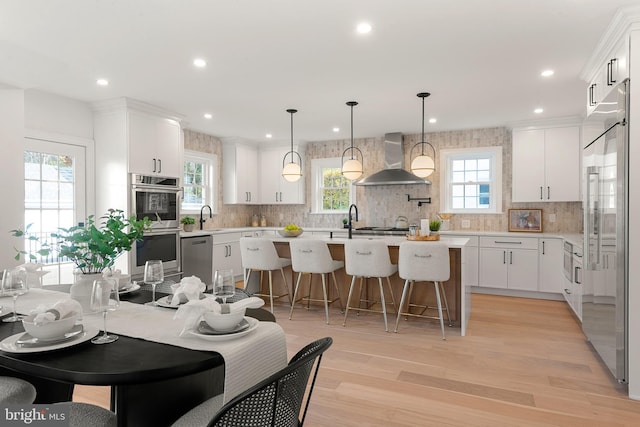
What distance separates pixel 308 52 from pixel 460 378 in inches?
109

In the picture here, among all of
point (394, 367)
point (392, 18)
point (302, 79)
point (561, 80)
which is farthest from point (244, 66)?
point (561, 80)

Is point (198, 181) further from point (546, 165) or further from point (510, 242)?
point (546, 165)

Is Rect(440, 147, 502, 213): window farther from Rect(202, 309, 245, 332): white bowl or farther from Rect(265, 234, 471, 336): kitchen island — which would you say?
Rect(202, 309, 245, 332): white bowl

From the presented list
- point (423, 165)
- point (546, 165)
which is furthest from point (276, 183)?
point (546, 165)

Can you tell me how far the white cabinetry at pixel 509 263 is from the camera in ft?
18.2

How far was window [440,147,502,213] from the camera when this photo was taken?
20.7 feet

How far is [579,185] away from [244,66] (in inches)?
189

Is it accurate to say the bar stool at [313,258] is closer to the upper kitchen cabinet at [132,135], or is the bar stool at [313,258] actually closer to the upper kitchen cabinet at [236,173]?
the upper kitchen cabinet at [132,135]

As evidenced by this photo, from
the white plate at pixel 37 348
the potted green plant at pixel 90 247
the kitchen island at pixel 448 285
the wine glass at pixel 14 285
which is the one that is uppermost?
the potted green plant at pixel 90 247

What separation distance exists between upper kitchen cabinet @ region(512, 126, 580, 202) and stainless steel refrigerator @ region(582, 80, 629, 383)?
246 cm

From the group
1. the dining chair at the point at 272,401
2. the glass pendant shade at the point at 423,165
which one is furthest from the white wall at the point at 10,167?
the glass pendant shade at the point at 423,165

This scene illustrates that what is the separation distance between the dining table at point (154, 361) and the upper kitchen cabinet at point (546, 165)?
524cm

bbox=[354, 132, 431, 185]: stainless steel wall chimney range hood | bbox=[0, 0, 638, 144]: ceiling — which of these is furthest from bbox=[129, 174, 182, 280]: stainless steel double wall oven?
bbox=[354, 132, 431, 185]: stainless steel wall chimney range hood

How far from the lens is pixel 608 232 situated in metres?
2.87
